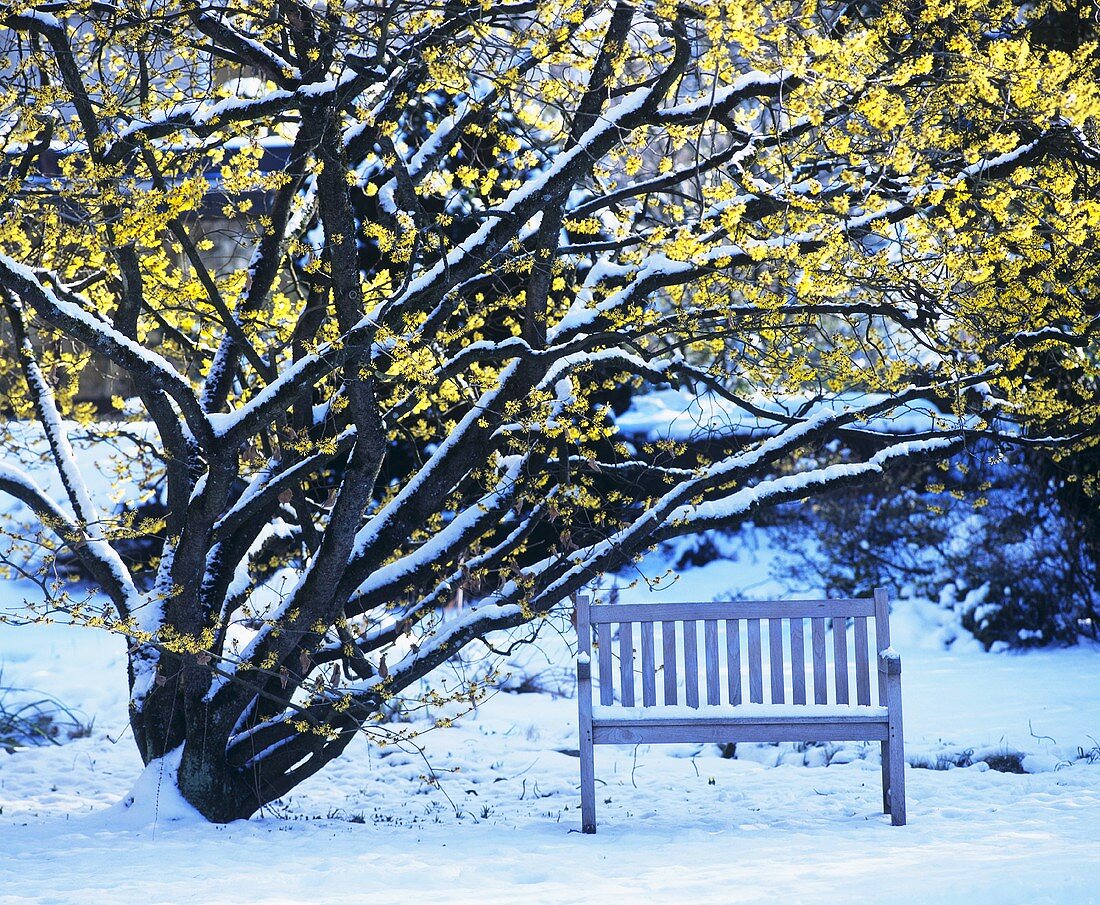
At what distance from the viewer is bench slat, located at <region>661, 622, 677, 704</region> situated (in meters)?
4.93

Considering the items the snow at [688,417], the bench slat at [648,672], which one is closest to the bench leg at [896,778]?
the bench slat at [648,672]

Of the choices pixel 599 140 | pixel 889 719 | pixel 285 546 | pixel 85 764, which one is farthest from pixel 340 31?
pixel 85 764

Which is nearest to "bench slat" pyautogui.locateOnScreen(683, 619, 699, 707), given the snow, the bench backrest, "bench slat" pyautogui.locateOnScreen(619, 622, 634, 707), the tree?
the bench backrest

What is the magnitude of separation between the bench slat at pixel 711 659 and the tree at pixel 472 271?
44 centimetres

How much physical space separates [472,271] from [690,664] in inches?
77.2

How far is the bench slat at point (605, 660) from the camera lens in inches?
194

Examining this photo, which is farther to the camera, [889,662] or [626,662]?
[626,662]

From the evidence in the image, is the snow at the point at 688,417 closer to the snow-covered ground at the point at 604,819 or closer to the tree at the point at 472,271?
the snow-covered ground at the point at 604,819

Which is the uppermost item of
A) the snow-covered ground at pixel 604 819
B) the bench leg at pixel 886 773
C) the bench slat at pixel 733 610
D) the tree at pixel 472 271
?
the tree at pixel 472 271

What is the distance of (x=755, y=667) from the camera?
16.1 ft

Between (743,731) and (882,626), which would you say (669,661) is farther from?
(882,626)

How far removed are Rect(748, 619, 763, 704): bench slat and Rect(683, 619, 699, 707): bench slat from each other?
248 millimetres

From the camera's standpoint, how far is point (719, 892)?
3562 millimetres

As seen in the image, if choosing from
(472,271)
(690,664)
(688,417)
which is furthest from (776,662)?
(688,417)
